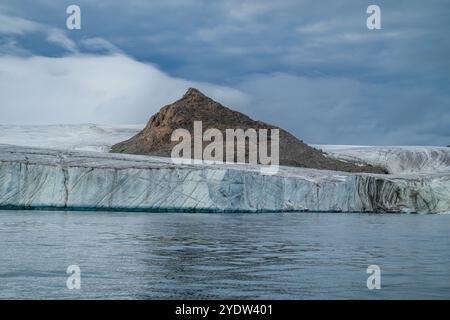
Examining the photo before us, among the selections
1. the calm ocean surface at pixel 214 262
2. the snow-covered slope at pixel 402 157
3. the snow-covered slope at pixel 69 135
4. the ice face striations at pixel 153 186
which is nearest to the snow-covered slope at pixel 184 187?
the ice face striations at pixel 153 186

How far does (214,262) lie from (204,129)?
104 ft

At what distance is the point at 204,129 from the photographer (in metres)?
40.1

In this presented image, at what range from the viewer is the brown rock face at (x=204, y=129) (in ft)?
121

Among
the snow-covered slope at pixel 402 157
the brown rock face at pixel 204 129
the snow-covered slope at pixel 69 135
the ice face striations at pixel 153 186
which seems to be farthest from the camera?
the snow-covered slope at pixel 69 135

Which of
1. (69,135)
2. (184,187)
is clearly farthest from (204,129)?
(184,187)

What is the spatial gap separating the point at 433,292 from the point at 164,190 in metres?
15.3

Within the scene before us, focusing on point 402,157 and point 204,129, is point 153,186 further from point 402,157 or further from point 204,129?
point 402,157

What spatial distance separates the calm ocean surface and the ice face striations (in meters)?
5.71

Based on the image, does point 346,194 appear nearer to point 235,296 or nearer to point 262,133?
point 262,133

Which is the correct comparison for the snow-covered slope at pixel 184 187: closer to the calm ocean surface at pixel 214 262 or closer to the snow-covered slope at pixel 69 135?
the calm ocean surface at pixel 214 262

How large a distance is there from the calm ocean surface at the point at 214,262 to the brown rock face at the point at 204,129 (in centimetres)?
2243

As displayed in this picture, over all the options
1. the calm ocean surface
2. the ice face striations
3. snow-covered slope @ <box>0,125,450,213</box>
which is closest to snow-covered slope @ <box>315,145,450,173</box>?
snow-covered slope @ <box>0,125,450,213</box>

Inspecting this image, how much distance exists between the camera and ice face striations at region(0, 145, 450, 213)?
20203 mm
